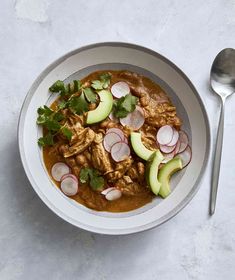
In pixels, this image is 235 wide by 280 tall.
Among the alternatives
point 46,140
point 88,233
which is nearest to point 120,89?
point 46,140

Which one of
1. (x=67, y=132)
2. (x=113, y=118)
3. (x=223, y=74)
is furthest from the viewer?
(x=223, y=74)

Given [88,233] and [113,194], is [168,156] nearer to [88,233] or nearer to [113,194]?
[113,194]

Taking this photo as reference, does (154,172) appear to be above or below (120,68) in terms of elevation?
below

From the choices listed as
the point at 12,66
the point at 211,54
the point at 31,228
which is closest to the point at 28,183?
the point at 31,228

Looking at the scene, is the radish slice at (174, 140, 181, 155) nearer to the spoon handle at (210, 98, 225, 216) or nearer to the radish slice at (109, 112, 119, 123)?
the spoon handle at (210, 98, 225, 216)

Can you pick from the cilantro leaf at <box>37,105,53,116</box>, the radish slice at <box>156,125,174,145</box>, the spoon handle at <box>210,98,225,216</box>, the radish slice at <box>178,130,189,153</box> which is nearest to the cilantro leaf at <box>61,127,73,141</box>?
the cilantro leaf at <box>37,105,53,116</box>

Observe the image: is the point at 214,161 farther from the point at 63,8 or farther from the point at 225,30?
the point at 63,8
